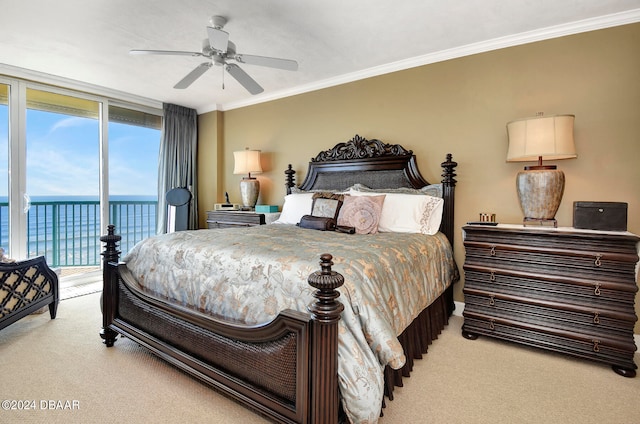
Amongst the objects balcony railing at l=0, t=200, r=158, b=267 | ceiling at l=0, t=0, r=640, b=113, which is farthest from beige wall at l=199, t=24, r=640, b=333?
balcony railing at l=0, t=200, r=158, b=267

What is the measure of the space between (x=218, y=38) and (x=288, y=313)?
6.20 feet

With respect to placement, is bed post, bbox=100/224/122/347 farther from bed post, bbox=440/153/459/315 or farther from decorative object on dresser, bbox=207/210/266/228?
bed post, bbox=440/153/459/315

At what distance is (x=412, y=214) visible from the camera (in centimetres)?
292

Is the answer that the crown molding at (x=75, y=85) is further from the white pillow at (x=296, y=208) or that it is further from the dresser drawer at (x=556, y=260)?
the dresser drawer at (x=556, y=260)

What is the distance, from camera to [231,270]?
70.2 inches

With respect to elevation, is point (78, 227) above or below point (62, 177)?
below

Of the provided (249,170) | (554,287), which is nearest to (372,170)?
(249,170)

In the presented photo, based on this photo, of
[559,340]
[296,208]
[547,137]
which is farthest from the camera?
[296,208]

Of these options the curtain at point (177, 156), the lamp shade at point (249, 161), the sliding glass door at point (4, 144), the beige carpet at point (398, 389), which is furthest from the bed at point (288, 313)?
the curtain at point (177, 156)

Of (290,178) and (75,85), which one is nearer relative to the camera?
(75,85)

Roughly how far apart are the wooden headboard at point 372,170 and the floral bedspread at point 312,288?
884 mm

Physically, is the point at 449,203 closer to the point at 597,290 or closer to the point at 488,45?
the point at 597,290

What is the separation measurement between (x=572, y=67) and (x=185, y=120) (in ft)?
16.3

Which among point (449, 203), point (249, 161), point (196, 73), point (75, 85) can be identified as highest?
point (75, 85)
